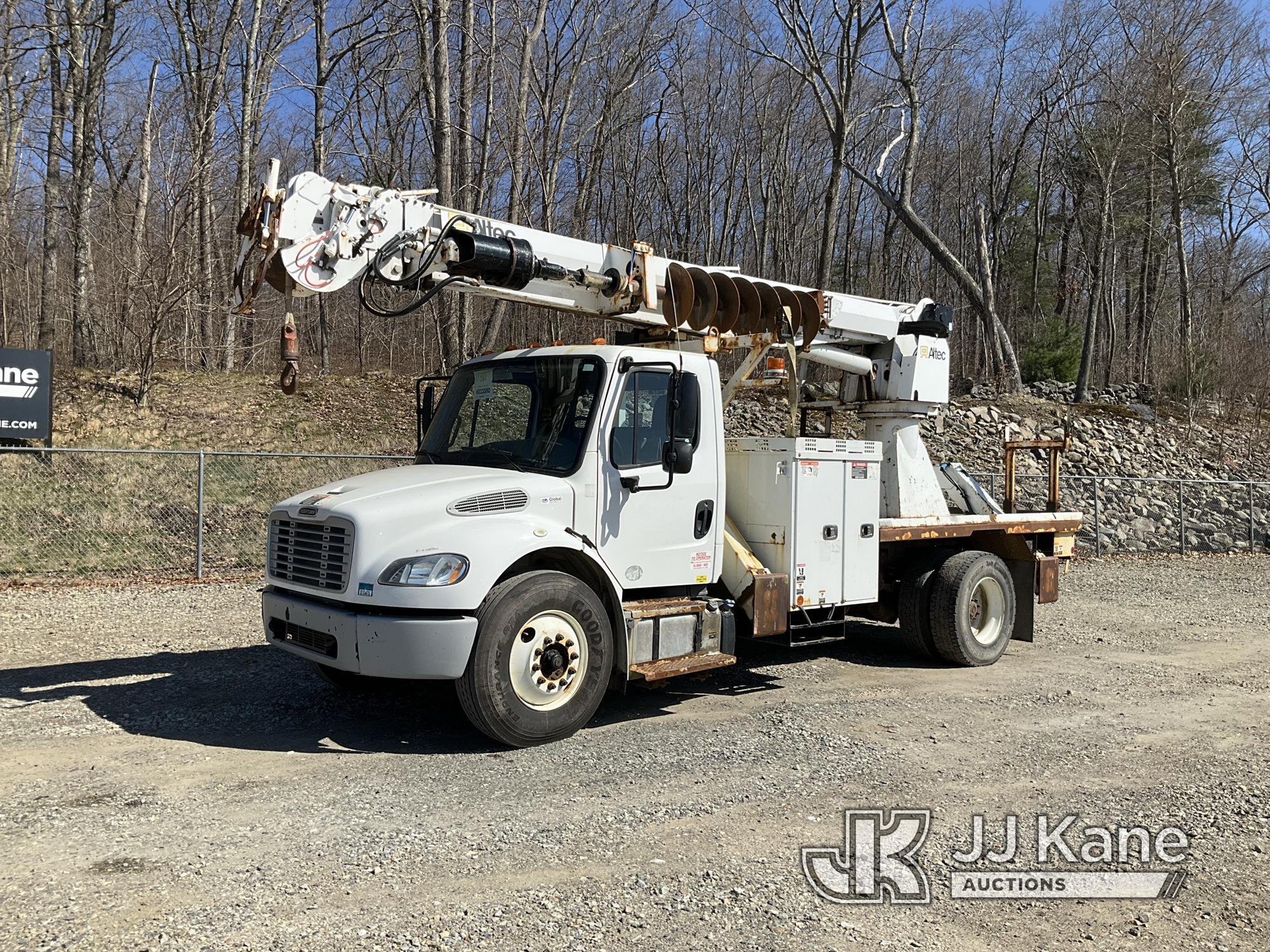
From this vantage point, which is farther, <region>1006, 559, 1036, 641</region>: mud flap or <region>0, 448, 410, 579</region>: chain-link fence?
<region>0, 448, 410, 579</region>: chain-link fence

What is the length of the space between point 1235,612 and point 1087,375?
1563cm

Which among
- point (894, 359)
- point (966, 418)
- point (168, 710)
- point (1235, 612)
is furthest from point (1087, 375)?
point (168, 710)

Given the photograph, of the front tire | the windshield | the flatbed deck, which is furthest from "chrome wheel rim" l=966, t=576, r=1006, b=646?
the windshield

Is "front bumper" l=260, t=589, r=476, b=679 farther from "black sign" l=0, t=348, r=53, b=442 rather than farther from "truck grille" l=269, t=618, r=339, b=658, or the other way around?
"black sign" l=0, t=348, r=53, b=442

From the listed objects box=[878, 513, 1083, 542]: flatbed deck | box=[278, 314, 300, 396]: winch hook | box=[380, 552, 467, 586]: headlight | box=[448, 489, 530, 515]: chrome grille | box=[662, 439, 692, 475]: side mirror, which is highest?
box=[278, 314, 300, 396]: winch hook

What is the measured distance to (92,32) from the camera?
22.9m

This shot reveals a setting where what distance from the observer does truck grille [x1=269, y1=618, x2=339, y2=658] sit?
20.0 ft

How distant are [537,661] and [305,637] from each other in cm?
148

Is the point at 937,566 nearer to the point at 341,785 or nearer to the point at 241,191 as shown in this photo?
the point at 341,785

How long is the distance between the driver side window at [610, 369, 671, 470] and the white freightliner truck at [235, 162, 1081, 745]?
0.02 m

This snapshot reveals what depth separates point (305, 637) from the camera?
6.33 m

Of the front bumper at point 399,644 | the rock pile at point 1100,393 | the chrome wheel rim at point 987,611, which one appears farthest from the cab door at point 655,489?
the rock pile at point 1100,393

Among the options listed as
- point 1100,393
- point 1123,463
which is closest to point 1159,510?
point 1123,463

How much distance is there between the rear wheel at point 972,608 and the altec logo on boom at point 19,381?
1354 centimetres
